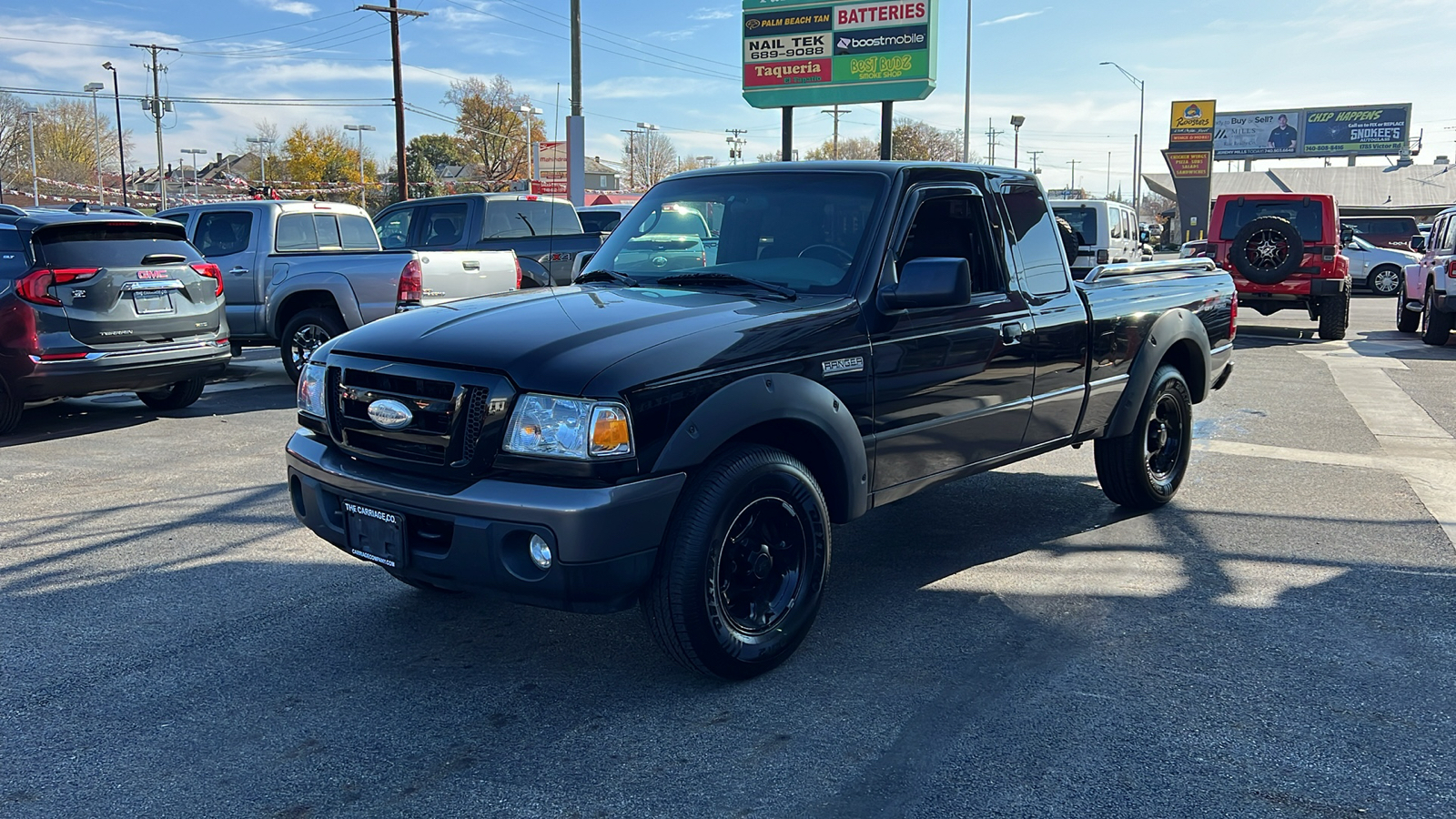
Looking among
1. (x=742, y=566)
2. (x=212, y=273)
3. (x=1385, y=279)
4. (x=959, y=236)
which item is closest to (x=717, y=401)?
(x=742, y=566)

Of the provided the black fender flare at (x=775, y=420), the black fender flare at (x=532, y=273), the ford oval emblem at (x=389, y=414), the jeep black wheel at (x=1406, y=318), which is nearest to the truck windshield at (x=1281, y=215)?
the jeep black wheel at (x=1406, y=318)

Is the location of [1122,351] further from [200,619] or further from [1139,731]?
[200,619]

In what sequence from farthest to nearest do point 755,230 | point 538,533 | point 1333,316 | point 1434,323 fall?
point 1333,316 < point 1434,323 < point 755,230 < point 538,533

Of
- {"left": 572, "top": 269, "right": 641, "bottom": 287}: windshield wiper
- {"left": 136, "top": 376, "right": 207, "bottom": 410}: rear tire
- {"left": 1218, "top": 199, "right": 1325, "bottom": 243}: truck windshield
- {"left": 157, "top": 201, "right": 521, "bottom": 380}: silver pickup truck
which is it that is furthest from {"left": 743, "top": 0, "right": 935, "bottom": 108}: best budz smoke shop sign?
{"left": 572, "top": 269, "right": 641, "bottom": 287}: windshield wiper

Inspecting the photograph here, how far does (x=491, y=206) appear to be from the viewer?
13.6 meters

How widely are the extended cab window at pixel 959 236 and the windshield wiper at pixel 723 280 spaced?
0.62 m

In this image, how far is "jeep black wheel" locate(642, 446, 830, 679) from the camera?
3.58 meters

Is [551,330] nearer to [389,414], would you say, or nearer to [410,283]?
[389,414]

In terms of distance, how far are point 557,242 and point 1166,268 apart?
8.55 metres

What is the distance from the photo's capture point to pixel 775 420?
3.89 meters

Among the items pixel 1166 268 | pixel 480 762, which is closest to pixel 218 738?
pixel 480 762

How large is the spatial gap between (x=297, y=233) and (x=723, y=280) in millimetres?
8688

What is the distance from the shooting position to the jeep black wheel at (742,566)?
3576 millimetres

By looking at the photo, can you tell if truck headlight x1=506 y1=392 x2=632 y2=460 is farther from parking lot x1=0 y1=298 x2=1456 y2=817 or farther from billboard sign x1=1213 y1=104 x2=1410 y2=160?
billboard sign x1=1213 y1=104 x2=1410 y2=160
